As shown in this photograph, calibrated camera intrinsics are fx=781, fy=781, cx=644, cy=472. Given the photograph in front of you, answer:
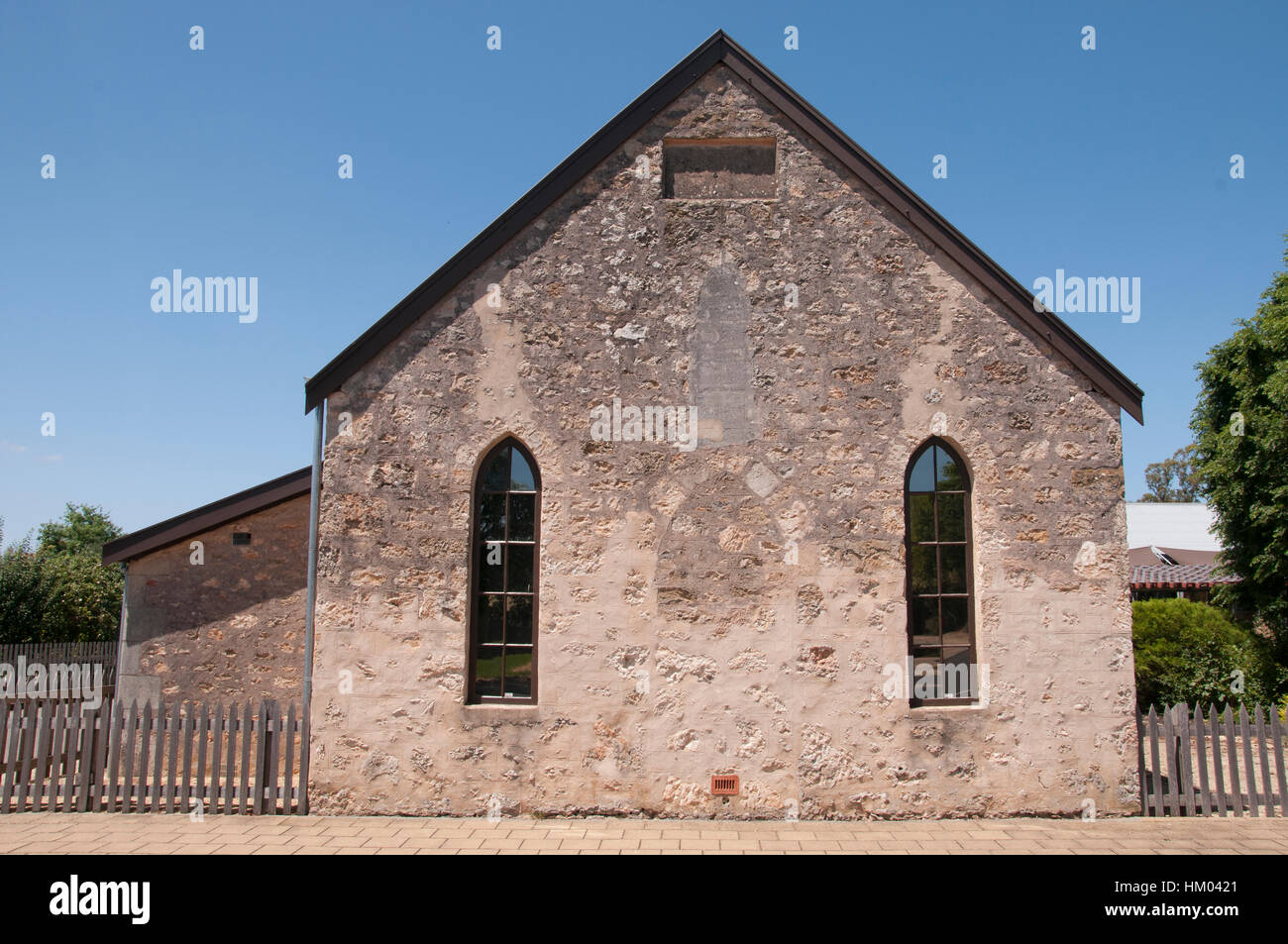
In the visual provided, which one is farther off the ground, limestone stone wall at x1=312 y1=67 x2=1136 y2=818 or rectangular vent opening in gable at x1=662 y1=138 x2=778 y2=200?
rectangular vent opening in gable at x1=662 y1=138 x2=778 y2=200

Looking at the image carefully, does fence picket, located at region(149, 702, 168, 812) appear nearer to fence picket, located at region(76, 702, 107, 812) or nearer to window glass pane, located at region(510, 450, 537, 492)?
fence picket, located at region(76, 702, 107, 812)

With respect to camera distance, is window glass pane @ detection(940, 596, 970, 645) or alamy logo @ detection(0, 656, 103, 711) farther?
alamy logo @ detection(0, 656, 103, 711)

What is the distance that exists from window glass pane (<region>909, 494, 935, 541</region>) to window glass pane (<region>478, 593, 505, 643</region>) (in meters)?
4.14

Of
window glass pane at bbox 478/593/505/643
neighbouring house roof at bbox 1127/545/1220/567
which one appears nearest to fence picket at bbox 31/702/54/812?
window glass pane at bbox 478/593/505/643

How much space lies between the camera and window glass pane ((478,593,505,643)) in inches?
303

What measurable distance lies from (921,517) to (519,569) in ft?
13.2

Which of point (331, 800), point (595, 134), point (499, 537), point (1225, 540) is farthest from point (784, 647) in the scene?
point (1225, 540)

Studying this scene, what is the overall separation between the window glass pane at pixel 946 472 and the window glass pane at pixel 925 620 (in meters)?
1.14

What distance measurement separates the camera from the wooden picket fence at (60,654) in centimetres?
1827

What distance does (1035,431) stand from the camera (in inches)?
304

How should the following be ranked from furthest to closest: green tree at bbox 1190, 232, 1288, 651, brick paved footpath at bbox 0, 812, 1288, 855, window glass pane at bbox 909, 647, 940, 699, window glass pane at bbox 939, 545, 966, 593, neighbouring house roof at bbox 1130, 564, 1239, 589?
neighbouring house roof at bbox 1130, 564, 1239, 589
green tree at bbox 1190, 232, 1288, 651
window glass pane at bbox 939, 545, 966, 593
window glass pane at bbox 909, 647, 940, 699
brick paved footpath at bbox 0, 812, 1288, 855

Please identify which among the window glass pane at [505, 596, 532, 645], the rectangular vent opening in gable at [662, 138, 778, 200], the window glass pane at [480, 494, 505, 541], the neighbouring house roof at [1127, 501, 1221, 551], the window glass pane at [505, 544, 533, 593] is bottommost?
the window glass pane at [505, 596, 532, 645]

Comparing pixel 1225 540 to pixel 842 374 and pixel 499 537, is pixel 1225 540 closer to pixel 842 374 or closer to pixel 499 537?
pixel 842 374

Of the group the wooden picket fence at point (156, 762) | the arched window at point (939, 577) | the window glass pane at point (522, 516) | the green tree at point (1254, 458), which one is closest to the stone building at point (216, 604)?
the wooden picket fence at point (156, 762)
